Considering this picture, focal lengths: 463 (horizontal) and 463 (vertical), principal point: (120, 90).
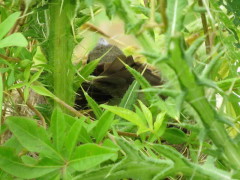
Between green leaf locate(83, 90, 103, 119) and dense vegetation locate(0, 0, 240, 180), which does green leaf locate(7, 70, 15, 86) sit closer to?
dense vegetation locate(0, 0, 240, 180)

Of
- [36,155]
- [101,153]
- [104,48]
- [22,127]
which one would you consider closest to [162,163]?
[101,153]

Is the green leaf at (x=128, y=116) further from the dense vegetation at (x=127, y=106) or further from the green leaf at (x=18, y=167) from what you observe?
the green leaf at (x=18, y=167)

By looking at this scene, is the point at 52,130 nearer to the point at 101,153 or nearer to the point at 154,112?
the point at 101,153

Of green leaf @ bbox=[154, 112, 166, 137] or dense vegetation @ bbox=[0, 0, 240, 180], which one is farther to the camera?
green leaf @ bbox=[154, 112, 166, 137]

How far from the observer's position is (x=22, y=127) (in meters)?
0.54

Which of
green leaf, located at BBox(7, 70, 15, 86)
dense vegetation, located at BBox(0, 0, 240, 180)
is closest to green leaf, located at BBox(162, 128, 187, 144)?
dense vegetation, located at BBox(0, 0, 240, 180)

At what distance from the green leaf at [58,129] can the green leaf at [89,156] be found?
2 centimetres

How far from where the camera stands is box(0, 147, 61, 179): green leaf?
525 millimetres

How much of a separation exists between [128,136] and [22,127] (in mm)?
180

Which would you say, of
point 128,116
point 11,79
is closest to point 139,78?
point 128,116

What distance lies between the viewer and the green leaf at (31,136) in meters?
0.53

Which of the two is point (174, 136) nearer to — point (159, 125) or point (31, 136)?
point (159, 125)

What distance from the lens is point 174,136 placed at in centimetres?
67

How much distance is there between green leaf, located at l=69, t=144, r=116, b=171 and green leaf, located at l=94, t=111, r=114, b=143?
59mm
